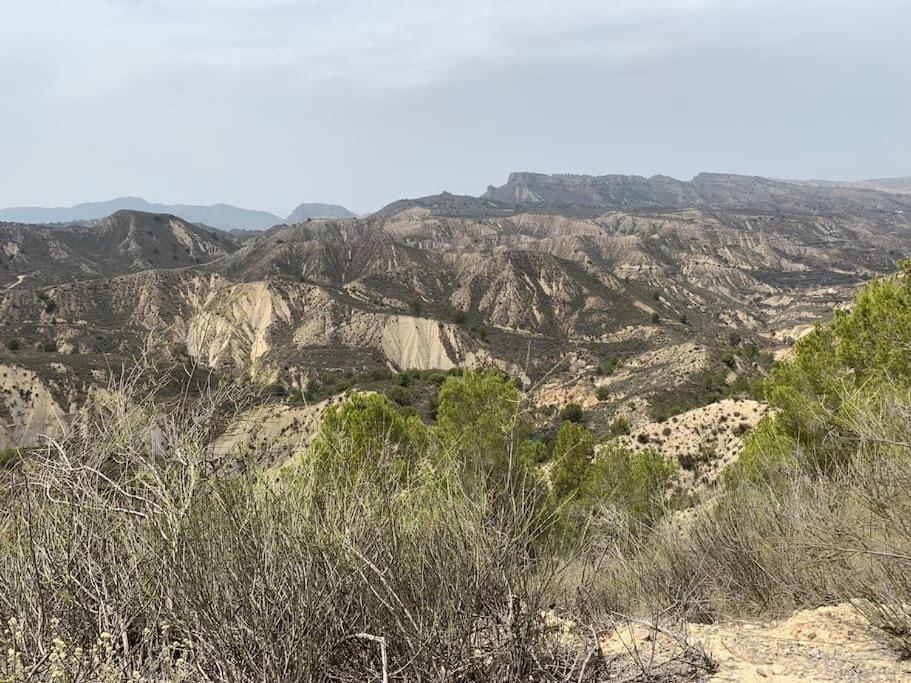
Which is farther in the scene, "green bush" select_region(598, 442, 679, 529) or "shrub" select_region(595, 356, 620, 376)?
"shrub" select_region(595, 356, 620, 376)

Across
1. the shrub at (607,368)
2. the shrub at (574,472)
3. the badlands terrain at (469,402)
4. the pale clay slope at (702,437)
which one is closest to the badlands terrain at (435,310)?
the pale clay slope at (702,437)

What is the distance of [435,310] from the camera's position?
93.4 metres

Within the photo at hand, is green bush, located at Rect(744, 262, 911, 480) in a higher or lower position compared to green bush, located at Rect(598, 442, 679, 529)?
higher

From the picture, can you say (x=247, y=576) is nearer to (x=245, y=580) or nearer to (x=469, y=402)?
(x=245, y=580)

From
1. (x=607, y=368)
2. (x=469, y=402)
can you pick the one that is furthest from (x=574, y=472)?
(x=607, y=368)

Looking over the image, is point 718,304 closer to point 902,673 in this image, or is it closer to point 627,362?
point 627,362

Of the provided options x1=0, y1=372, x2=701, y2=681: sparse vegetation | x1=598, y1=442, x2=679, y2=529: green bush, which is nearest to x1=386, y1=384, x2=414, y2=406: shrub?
x1=598, y1=442, x2=679, y2=529: green bush

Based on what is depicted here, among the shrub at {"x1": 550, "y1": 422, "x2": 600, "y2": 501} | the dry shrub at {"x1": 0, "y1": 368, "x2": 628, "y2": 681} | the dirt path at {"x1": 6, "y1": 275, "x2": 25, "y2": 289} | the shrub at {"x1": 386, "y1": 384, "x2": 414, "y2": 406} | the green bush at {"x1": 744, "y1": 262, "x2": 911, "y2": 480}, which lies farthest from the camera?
the dirt path at {"x1": 6, "y1": 275, "x2": 25, "y2": 289}

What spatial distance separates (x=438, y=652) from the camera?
3.17 meters

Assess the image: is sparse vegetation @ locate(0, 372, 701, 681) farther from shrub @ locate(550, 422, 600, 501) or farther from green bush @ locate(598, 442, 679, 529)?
shrub @ locate(550, 422, 600, 501)

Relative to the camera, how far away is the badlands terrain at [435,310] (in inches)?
1115

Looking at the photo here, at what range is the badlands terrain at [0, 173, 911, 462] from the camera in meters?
28.3

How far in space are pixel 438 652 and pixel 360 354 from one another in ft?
228

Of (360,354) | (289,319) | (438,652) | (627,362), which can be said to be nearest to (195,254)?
(289,319)
